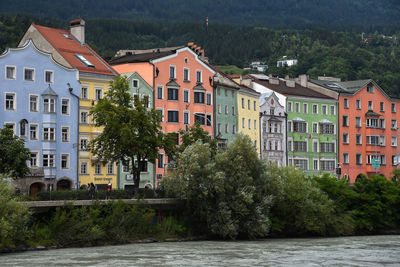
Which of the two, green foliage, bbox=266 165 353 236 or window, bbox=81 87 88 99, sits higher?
window, bbox=81 87 88 99

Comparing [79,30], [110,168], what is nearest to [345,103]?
[79,30]

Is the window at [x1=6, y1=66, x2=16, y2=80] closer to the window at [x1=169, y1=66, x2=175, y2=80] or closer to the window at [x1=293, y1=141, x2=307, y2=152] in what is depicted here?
the window at [x1=169, y1=66, x2=175, y2=80]

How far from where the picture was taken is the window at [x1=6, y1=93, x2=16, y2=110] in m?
85.4

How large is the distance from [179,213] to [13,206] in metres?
20.6

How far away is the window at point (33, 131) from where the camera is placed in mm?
86688

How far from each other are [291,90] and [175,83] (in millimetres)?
31294

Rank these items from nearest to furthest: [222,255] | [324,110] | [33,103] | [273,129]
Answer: [222,255], [33,103], [273,129], [324,110]

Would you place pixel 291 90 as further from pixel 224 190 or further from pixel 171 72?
pixel 224 190

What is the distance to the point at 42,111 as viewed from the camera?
289 ft

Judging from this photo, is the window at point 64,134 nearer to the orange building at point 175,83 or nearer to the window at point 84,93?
the window at point 84,93

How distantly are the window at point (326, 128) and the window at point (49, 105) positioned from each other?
56.1 m

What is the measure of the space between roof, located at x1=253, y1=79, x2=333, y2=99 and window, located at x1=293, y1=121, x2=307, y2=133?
4.59 metres

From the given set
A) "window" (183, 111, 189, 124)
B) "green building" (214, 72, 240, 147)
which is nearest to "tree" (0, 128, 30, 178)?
"window" (183, 111, 189, 124)

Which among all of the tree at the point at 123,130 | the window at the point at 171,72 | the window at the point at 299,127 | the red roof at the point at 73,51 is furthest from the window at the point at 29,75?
the window at the point at 299,127
